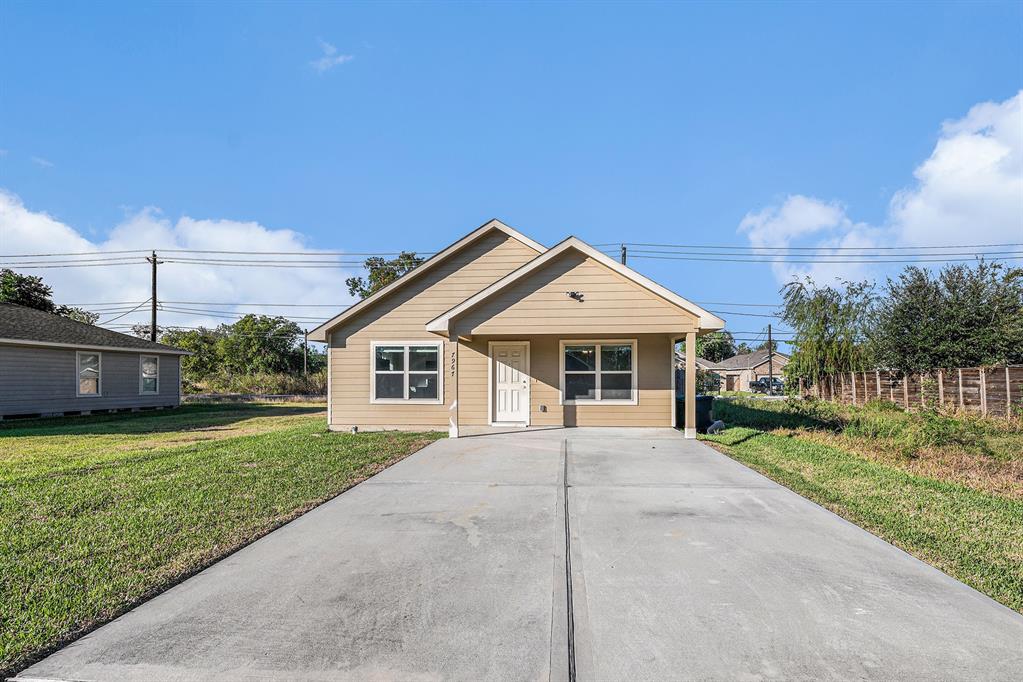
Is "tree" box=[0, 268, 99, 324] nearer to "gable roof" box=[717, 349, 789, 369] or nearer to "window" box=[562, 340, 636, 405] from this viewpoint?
"window" box=[562, 340, 636, 405]

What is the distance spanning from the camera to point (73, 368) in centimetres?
1789

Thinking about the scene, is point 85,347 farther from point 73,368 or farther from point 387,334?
point 387,334

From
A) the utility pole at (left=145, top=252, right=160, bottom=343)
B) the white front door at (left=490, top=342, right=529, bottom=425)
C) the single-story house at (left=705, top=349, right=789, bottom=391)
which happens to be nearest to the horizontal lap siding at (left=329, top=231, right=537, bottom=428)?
the white front door at (left=490, top=342, right=529, bottom=425)

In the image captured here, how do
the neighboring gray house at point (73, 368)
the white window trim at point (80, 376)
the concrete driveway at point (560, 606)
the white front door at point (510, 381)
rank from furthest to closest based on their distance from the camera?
the white window trim at point (80, 376)
the neighboring gray house at point (73, 368)
the white front door at point (510, 381)
the concrete driveway at point (560, 606)

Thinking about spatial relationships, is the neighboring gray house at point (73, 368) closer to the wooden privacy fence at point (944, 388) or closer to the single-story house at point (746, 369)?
the wooden privacy fence at point (944, 388)

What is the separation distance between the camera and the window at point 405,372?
1305cm

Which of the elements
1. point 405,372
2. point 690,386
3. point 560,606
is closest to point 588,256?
point 690,386

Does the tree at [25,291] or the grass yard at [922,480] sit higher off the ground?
the tree at [25,291]

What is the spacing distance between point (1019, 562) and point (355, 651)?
5.09 m

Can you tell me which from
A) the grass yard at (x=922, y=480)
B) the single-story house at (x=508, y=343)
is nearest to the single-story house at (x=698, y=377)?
the single-story house at (x=508, y=343)

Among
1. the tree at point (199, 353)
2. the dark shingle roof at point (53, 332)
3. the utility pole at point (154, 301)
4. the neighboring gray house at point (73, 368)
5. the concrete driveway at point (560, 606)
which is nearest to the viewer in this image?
the concrete driveway at point (560, 606)

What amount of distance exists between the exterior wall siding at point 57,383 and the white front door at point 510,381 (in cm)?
1582

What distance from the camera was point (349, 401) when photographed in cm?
1316

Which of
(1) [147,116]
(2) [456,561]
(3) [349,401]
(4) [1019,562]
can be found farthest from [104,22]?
(4) [1019,562]
